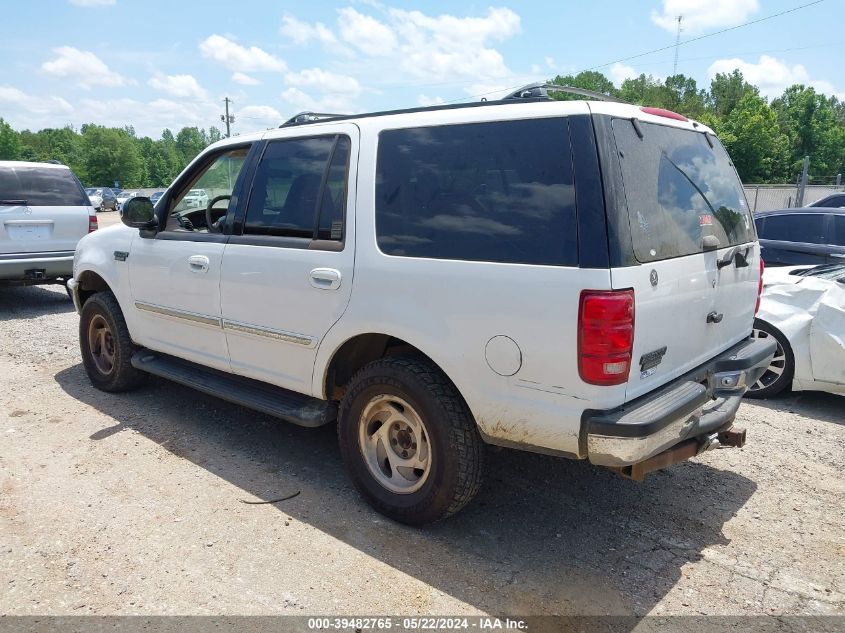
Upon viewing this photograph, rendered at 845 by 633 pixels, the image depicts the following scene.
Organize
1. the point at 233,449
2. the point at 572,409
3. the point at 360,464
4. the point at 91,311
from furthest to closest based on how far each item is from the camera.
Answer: the point at 91,311 < the point at 233,449 < the point at 360,464 < the point at 572,409

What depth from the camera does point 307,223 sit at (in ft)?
12.1

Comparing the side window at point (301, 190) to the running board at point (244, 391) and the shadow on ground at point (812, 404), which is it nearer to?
the running board at point (244, 391)

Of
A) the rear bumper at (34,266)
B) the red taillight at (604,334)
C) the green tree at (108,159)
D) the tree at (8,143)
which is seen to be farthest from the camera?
the green tree at (108,159)

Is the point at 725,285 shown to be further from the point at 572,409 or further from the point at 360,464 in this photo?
the point at 360,464

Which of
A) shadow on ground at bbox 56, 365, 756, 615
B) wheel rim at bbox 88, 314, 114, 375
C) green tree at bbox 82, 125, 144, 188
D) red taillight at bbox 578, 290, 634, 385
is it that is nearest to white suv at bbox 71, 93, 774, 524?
red taillight at bbox 578, 290, 634, 385

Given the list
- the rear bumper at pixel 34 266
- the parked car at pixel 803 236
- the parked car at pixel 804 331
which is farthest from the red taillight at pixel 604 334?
the rear bumper at pixel 34 266

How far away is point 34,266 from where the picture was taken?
8.45m

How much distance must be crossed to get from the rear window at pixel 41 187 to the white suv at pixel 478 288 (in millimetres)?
5656

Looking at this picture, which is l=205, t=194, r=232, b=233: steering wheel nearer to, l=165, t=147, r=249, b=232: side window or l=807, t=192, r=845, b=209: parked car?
l=165, t=147, r=249, b=232: side window

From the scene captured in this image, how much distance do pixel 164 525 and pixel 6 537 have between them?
76 centimetres

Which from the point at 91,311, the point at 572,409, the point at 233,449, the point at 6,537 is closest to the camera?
the point at 572,409

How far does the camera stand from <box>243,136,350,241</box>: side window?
357 centimetres

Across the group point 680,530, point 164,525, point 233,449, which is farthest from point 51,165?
point 680,530

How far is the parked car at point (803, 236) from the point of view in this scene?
7.37 m
